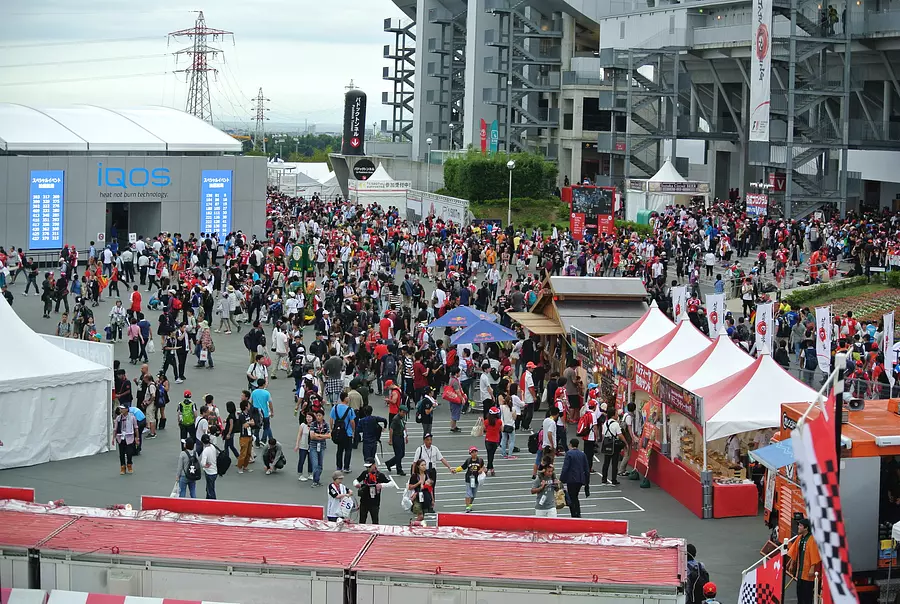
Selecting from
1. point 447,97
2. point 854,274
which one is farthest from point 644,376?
point 447,97

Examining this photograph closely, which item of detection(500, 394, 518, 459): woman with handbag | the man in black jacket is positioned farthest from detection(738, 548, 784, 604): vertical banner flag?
detection(500, 394, 518, 459): woman with handbag

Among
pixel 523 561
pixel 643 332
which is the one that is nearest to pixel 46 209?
pixel 643 332

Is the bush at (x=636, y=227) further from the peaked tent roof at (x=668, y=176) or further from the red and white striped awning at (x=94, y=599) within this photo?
the red and white striped awning at (x=94, y=599)

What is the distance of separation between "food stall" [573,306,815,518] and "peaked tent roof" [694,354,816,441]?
0.01 metres

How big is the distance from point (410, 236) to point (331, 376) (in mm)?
18939

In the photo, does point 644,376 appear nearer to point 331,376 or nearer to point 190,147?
point 331,376

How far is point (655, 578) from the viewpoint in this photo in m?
10.3

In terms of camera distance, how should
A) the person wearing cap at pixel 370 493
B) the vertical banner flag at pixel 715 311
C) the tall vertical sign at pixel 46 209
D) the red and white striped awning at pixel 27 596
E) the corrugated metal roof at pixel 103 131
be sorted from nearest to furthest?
the red and white striped awning at pixel 27 596
the person wearing cap at pixel 370 493
the vertical banner flag at pixel 715 311
the tall vertical sign at pixel 46 209
the corrugated metal roof at pixel 103 131

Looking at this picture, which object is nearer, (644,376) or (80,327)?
(644,376)

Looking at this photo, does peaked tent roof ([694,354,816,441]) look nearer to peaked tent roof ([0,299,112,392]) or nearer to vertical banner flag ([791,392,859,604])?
vertical banner flag ([791,392,859,604])

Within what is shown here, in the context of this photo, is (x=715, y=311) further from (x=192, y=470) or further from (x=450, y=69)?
(x=450, y=69)

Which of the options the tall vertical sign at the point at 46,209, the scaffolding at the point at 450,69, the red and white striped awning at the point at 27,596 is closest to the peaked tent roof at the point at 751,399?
the red and white striped awning at the point at 27,596

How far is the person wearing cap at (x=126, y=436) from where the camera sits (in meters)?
18.1

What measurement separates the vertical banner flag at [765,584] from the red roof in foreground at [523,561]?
1468 mm
